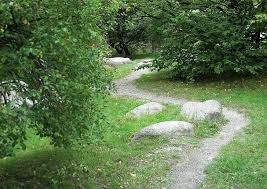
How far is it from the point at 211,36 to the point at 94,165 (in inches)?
468

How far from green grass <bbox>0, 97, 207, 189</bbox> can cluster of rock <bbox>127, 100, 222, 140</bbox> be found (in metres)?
0.32

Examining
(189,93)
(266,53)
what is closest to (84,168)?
(189,93)

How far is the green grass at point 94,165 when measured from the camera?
36.1ft

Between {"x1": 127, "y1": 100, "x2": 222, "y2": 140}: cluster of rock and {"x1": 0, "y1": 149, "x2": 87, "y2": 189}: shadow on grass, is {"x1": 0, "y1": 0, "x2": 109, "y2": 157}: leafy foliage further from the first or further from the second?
{"x1": 127, "y1": 100, "x2": 222, "y2": 140}: cluster of rock

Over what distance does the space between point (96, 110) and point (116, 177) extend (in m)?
2.49

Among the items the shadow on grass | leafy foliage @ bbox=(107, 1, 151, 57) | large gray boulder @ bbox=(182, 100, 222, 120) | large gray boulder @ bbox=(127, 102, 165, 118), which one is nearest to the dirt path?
large gray boulder @ bbox=(182, 100, 222, 120)

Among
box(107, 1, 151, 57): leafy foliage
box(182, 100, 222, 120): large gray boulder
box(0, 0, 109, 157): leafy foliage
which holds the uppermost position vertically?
box(0, 0, 109, 157): leafy foliage

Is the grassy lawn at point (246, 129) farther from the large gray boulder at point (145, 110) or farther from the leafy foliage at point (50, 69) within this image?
the leafy foliage at point (50, 69)

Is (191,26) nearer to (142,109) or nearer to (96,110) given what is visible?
(142,109)

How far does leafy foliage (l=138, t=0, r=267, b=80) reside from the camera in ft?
71.2

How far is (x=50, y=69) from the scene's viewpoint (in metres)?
8.62

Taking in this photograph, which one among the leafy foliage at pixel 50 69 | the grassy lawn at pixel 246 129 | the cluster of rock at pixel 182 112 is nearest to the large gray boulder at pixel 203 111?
the cluster of rock at pixel 182 112

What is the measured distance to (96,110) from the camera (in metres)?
9.55

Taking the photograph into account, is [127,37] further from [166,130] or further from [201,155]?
[201,155]
